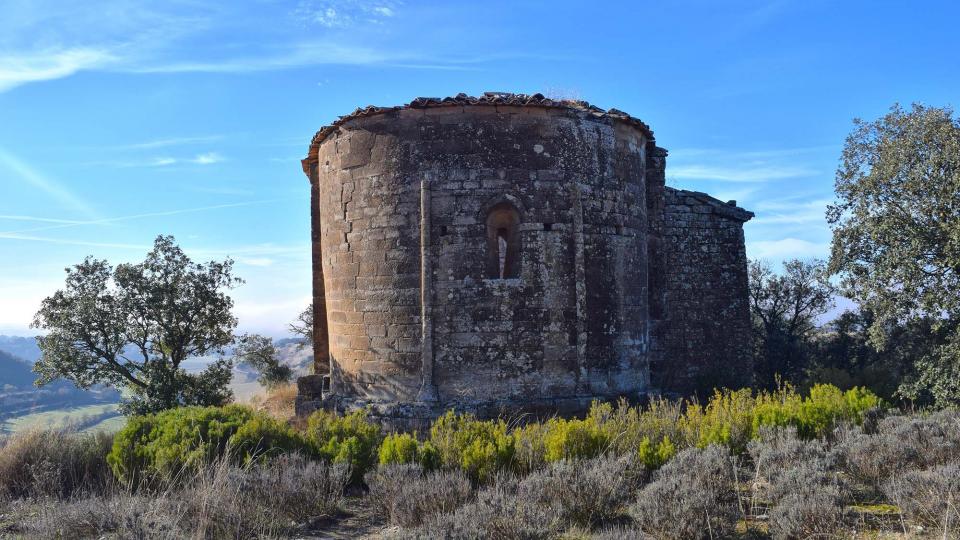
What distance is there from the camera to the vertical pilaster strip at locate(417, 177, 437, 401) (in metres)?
9.13

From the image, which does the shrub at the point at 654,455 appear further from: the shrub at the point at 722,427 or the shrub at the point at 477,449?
the shrub at the point at 477,449

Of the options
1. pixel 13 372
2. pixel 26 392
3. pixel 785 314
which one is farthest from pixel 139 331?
pixel 13 372

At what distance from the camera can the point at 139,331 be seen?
12.6 meters

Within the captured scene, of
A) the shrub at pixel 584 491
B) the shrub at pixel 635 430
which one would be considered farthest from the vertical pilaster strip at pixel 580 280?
the shrub at pixel 584 491

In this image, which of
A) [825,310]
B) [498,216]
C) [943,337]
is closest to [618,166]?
[498,216]

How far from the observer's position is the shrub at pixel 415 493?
220 inches

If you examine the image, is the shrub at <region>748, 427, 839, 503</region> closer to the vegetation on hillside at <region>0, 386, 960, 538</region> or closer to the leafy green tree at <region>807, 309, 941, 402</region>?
the vegetation on hillside at <region>0, 386, 960, 538</region>

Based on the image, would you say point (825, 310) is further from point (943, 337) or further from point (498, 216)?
point (498, 216)

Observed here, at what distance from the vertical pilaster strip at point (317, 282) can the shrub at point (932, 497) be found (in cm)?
961

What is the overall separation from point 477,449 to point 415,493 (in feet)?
3.52

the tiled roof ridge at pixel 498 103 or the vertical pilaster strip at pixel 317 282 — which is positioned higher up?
the tiled roof ridge at pixel 498 103

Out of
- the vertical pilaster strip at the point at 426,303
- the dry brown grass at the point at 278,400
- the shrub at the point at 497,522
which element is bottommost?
the dry brown grass at the point at 278,400

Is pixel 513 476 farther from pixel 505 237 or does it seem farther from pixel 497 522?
pixel 505 237

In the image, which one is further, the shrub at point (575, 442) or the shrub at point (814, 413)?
the shrub at point (814, 413)
